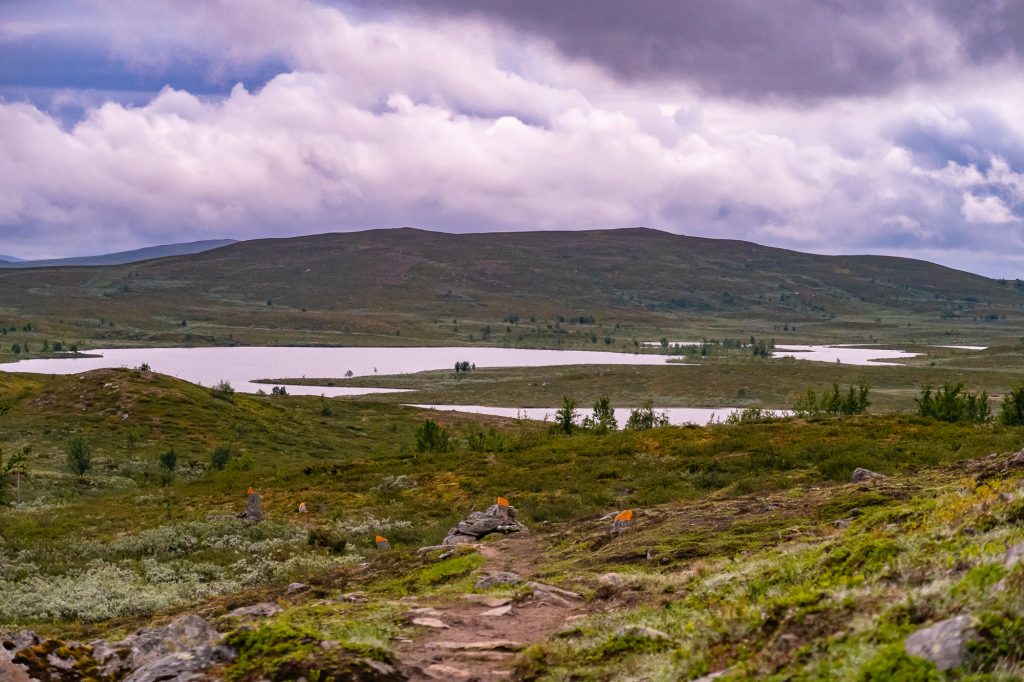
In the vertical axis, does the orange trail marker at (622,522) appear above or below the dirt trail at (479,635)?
below

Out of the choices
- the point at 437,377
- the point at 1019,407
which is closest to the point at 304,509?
the point at 1019,407

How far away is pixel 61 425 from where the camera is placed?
7231cm

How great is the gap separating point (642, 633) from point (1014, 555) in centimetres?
479

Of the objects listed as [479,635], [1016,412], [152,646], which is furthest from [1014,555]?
[1016,412]

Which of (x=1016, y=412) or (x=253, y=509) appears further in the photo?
(x=1016, y=412)

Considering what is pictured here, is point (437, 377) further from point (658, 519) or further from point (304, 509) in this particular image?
point (658, 519)

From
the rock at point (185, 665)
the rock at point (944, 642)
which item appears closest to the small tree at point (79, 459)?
the rock at point (185, 665)

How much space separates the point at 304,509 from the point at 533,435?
21.2 metres

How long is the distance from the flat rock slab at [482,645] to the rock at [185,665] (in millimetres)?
3144

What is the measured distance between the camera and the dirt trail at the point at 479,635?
11586mm

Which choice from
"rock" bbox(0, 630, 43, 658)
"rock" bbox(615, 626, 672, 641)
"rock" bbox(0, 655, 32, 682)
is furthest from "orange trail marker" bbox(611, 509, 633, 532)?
"rock" bbox(0, 655, 32, 682)

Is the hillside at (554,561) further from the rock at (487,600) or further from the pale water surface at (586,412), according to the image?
the pale water surface at (586,412)

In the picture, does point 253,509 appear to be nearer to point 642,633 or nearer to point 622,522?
point 622,522

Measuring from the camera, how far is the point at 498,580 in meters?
18.4
